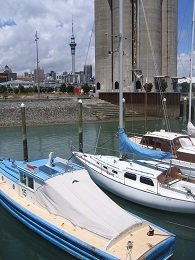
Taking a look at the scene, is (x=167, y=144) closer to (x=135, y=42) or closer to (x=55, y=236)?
(x=55, y=236)

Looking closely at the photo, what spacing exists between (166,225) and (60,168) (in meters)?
5.05

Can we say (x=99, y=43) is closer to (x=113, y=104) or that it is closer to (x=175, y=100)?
(x=113, y=104)

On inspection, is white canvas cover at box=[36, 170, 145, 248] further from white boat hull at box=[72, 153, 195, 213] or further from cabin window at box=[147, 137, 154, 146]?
cabin window at box=[147, 137, 154, 146]

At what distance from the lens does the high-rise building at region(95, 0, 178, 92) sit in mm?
66000

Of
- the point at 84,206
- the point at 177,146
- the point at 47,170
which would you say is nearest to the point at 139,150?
the point at 177,146

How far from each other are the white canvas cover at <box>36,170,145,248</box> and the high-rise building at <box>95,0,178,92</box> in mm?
55714

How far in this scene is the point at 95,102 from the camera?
57.8 meters

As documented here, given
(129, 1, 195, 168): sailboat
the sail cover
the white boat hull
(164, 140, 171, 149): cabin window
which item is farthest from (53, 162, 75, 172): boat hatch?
(164, 140, 171, 149): cabin window

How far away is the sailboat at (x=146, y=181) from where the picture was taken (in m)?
12.6

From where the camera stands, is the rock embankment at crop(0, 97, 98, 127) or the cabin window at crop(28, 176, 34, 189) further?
the rock embankment at crop(0, 97, 98, 127)

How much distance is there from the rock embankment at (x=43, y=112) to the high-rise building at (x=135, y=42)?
19.4 metres

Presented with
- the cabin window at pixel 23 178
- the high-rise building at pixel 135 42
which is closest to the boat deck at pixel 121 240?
the cabin window at pixel 23 178

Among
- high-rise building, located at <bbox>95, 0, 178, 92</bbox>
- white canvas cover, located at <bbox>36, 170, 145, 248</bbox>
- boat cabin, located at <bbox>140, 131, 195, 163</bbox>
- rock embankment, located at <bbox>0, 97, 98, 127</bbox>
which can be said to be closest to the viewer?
white canvas cover, located at <bbox>36, 170, 145, 248</bbox>

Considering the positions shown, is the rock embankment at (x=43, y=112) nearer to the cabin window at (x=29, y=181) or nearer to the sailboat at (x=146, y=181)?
the sailboat at (x=146, y=181)
